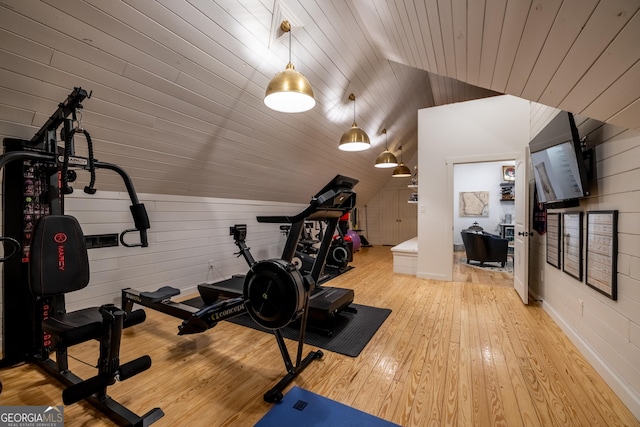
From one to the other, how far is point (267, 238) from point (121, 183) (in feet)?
9.51

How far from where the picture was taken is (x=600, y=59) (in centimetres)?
114

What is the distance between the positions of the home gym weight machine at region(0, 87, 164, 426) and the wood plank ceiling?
0.40 metres


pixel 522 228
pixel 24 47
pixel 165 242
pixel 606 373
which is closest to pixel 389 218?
pixel 522 228

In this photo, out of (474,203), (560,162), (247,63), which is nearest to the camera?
(560,162)

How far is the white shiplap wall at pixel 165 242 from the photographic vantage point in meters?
2.96

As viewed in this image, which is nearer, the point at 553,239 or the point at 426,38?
the point at 426,38

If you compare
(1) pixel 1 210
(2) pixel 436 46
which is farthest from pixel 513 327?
(1) pixel 1 210

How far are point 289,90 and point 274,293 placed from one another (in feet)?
4.71

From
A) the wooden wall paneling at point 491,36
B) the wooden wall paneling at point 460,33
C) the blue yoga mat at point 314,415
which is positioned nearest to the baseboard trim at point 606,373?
the blue yoga mat at point 314,415

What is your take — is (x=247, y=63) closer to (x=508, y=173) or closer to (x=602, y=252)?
(x=602, y=252)

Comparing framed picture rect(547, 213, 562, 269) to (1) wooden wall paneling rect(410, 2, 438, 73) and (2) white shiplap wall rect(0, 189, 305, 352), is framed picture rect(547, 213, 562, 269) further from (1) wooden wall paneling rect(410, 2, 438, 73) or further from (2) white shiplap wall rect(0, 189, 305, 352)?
(2) white shiplap wall rect(0, 189, 305, 352)

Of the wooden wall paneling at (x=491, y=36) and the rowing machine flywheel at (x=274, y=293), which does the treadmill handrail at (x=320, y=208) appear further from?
the wooden wall paneling at (x=491, y=36)

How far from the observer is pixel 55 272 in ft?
5.44

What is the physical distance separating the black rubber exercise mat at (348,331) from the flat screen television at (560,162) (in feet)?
6.91
